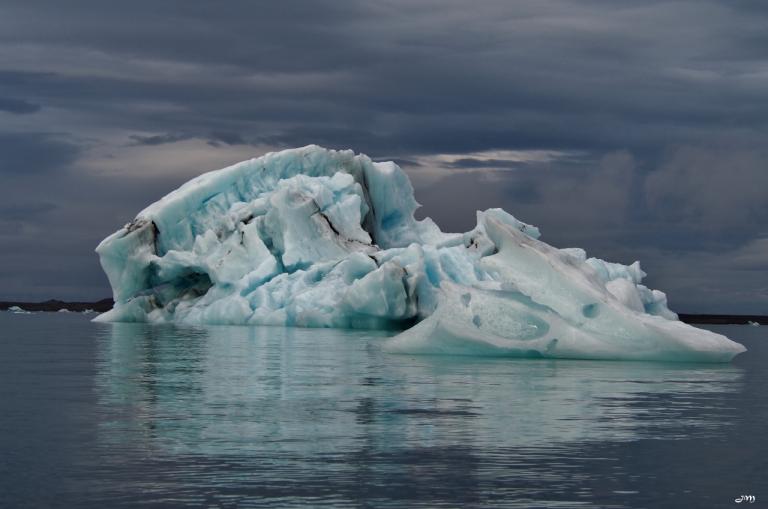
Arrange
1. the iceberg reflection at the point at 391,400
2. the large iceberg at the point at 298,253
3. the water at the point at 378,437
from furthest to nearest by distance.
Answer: the large iceberg at the point at 298,253 → the iceberg reflection at the point at 391,400 → the water at the point at 378,437

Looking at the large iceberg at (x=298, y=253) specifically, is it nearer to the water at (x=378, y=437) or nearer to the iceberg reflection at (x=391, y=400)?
the iceberg reflection at (x=391, y=400)

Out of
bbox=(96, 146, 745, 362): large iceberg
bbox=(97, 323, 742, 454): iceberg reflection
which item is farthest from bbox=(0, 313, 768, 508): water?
bbox=(96, 146, 745, 362): large iceberg

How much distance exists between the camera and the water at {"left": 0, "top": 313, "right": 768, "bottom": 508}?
659 centimetres

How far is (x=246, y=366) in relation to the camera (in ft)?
56.1

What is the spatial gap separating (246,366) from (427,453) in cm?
943

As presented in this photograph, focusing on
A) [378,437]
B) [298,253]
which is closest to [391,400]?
[378,437]

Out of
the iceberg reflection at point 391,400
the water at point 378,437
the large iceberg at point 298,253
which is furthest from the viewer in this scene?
the large iceberg at point 298,253

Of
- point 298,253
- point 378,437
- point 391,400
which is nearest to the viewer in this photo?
point 378,437

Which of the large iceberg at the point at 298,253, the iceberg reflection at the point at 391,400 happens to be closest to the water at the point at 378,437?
the iceberg reflection at the point at 391,400

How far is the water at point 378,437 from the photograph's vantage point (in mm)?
6590

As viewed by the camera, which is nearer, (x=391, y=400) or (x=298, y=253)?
(x=391, y=400)

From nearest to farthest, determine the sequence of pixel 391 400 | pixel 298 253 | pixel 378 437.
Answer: pixel 378 437, pixel 391 400, pixel 298 253

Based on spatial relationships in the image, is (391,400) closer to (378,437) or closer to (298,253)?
(378,437)

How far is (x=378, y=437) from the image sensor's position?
28.8 ft
